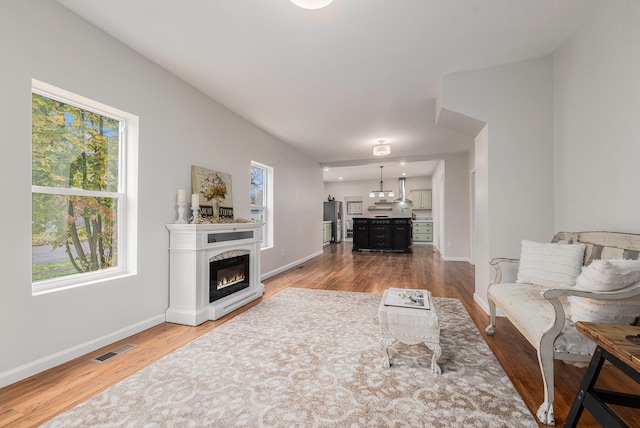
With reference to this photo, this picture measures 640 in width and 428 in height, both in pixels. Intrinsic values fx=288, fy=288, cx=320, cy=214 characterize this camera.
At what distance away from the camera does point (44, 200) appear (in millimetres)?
2113

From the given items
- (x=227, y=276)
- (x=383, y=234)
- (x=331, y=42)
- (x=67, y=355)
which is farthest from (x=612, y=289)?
(x=383, y=234)

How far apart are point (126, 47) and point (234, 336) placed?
2.78m

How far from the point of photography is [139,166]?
8.86 ft

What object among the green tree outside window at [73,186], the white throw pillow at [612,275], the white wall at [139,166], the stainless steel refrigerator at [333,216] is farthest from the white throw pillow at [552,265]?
the stainless steel refrigerator at [333,216]

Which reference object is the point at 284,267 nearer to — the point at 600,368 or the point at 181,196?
the point at 181,196

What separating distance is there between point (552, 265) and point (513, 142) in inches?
56.4

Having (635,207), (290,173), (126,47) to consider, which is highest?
(126,47)

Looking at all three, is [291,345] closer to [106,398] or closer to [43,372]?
[106,398]

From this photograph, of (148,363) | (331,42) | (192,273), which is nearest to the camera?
(148,363)

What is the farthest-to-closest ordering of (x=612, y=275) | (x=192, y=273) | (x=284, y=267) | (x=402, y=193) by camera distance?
(x=402, y=193)
(x=284, y=267)
(x=192, y=273)
(x=612, y=275)

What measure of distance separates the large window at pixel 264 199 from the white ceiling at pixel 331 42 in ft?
4.16

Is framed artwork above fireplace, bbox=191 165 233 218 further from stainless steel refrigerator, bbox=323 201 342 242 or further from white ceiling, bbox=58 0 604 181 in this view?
stainless steel refrigerator, bbox=323 201 342 242

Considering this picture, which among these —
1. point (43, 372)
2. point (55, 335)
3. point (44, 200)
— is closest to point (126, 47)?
point (44, 200)

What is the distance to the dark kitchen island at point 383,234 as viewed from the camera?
8816mm
